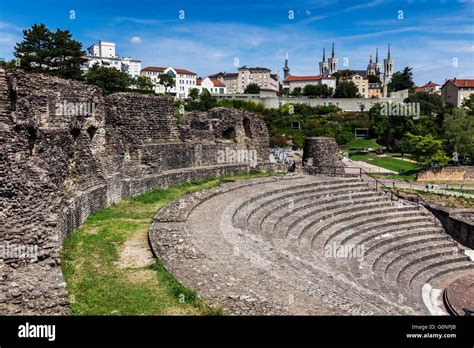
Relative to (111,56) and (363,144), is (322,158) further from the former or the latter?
(111,56)

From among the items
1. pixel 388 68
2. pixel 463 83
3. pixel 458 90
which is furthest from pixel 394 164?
pixel 388 68

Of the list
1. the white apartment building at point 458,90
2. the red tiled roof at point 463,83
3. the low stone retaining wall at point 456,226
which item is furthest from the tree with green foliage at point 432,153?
the red tiled roof at point 463,83

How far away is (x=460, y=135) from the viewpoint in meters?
44.3

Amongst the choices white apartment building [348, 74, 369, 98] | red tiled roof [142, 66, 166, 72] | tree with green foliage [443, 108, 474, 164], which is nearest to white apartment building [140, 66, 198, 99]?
red tiled roof [142, 66, 166, 72]

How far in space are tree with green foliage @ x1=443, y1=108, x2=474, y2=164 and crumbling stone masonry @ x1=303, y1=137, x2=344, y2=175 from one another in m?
26.3

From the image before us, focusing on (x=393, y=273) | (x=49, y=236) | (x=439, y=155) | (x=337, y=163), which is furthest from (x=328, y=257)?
(x=439, y=155)

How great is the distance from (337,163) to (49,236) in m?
19.4

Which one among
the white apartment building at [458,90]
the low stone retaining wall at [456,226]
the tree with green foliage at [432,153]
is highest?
the white apartment building at [458,90]

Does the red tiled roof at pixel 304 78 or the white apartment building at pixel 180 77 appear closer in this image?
the white apartment building at pixel 180 77

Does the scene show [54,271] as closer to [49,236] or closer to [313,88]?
[49,236]

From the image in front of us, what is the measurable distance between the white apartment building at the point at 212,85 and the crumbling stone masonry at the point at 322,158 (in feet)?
306

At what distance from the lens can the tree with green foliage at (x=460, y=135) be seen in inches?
1732

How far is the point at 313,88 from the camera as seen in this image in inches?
4424

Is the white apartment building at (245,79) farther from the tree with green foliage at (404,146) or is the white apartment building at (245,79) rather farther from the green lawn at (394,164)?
the green lawn at (394,164)
